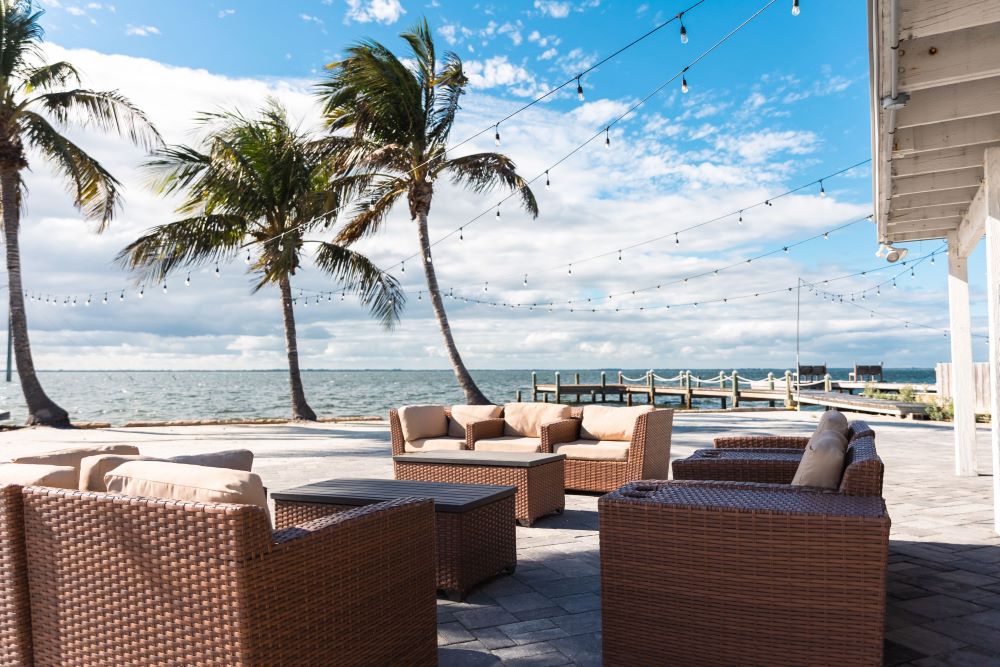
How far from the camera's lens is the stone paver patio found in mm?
2457

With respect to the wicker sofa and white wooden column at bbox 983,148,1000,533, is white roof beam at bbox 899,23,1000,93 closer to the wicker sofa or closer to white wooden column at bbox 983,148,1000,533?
white wooden column at bbox 983,148,1000,533

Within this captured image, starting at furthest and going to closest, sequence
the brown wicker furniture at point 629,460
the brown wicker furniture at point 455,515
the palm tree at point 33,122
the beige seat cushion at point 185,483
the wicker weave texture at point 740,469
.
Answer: the palm tree at point 33,122
the brown wicker furniture at point 629,460
the wicker weave texture at point 740,469
the brown wicker furniture at point 455,515
the beige seat cushion at point 185,483

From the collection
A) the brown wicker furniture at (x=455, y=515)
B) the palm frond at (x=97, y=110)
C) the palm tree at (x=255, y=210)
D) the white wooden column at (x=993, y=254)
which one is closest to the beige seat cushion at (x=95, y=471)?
the brown wicker furniture at (x=455, y=515)

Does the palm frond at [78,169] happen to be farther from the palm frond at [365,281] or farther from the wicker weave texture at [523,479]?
the wicker weave texture at [523,479]

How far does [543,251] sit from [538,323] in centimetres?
401

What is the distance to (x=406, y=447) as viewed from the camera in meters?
5.97

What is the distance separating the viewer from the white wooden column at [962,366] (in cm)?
586

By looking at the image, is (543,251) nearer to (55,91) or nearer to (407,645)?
(55,91)

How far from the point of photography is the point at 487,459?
455 centimetres

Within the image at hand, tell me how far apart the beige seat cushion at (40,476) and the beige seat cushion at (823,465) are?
8.04ft

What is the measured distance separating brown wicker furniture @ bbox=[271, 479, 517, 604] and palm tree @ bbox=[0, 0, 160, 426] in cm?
1044

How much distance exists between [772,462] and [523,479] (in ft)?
4.76

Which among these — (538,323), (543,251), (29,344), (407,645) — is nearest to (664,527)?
(407,645)

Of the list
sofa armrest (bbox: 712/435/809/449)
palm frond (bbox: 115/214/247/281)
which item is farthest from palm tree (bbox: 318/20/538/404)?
sofa armrest (bbox: 712/435/809/449)
